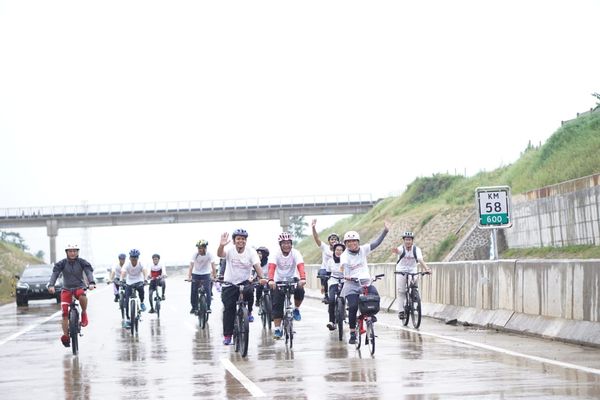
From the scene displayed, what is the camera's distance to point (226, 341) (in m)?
17.8

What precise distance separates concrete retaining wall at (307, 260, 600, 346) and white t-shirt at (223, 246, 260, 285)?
482 centimetres

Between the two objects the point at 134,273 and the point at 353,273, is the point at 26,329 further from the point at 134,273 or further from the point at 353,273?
the point at 353,273

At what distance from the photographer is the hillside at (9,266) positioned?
190 feet

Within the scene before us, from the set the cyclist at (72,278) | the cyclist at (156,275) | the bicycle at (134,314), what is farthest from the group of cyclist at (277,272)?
the cyclist at (156,275)

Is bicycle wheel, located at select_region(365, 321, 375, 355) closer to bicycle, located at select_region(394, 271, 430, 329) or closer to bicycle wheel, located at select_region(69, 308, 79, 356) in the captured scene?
bicycle wheel, located at select_region(69, 308, 79, 356)

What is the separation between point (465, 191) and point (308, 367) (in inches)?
2253

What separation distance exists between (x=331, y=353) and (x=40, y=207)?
104m

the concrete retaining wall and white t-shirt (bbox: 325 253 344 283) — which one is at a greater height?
white t-shirt (bbox: 325 253 344 283)

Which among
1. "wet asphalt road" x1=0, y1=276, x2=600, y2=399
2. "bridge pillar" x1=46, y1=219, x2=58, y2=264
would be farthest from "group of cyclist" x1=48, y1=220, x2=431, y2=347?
"bridge pillar" x1=46, y1=219, x2=58, y2=264

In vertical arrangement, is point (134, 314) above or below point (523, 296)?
below

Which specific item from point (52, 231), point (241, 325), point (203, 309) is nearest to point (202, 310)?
point (203, 309)

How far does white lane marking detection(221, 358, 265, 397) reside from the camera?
1239 centimetres

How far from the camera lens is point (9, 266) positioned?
89.2 m

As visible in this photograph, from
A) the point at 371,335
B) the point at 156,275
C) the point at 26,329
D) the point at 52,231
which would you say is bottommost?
the point at 26,329
